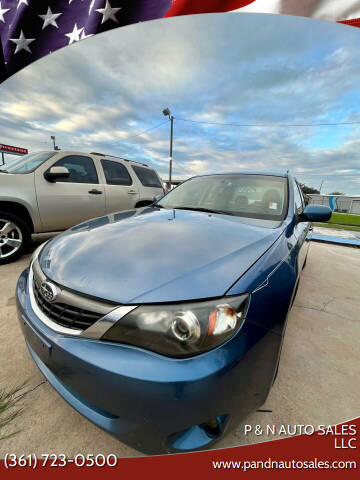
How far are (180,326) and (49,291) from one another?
735 millimetres

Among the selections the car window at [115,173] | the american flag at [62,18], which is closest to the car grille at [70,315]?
the car window at [115,173]

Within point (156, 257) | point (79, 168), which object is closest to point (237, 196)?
point (156, 257)

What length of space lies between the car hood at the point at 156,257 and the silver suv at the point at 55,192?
2.31 metres

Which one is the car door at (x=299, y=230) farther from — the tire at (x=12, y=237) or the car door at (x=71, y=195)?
the tire at (x=12, y=237)

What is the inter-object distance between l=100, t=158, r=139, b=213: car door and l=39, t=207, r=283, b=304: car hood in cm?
288

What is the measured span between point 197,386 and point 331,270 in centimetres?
458

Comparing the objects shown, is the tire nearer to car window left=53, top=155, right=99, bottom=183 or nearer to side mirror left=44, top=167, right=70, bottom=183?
side mirror left=44, top=167, right=70, bottom=183

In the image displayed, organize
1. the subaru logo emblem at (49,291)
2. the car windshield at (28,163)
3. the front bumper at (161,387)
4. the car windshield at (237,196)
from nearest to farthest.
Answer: the front bumper at (161,387) < the subaru logo emblem at (49,291) < the car windshield at (237,196) < the car windshield at (28,163)

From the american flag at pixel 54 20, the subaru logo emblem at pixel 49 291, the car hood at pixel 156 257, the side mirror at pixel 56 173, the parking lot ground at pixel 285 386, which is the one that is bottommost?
the parking lot ground at pixel 285 386

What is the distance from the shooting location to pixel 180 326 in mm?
858

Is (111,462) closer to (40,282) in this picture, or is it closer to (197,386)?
(197,386)

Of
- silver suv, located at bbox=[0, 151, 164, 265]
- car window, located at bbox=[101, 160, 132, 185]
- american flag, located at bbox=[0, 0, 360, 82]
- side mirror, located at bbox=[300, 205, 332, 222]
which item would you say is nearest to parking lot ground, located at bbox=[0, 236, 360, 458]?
silver suv, located at bbox=[0, 151, 164, 265]

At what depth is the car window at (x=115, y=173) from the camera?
447 centimetres

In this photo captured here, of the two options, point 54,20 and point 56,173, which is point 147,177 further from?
point 54,20
